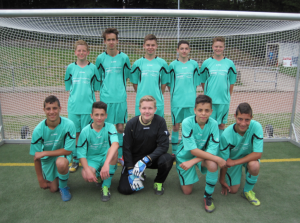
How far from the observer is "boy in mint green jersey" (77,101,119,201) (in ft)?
7.98

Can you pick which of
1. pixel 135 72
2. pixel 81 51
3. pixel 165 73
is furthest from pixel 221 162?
pixel 81 51

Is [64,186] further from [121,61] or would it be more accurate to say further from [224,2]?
[224,2]

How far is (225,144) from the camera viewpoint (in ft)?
8.03

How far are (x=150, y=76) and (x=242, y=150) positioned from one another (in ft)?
5.10

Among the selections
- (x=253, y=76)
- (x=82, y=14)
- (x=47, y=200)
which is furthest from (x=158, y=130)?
(x=253, y=76)

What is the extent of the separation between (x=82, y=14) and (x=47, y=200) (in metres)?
2.16

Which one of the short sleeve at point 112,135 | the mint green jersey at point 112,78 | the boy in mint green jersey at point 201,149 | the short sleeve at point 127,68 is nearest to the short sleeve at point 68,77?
the mint green jersey at point 112,78

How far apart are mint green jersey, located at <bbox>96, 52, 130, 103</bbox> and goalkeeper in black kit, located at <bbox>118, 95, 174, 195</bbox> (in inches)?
28.7

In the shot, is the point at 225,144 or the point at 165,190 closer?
the point at 225,144

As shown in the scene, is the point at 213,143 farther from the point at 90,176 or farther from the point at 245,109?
the point at 90,176

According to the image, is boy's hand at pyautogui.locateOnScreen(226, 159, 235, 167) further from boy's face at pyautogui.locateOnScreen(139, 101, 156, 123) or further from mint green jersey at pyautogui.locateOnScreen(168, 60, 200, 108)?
→ mint green jersey at pyautogui.locateOnScreen(168, 60, 200, 108)

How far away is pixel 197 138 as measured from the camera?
99.0 inches

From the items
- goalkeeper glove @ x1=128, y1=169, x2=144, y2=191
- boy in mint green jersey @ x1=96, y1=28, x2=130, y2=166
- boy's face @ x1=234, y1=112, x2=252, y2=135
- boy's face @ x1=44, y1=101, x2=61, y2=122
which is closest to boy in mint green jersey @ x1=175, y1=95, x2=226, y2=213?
boy's face @ x1=234, y1=112, x2=252, y2=135

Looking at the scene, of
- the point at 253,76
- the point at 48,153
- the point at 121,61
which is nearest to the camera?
the point at 48,153
